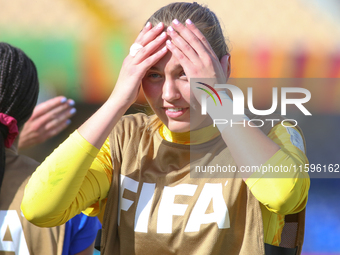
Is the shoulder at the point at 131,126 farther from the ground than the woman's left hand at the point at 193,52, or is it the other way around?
the woman's left hand at the point at 193,52

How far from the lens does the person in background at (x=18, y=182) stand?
1215 mm

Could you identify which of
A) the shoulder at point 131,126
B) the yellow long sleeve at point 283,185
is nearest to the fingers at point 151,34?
the shoulder at point 131,126

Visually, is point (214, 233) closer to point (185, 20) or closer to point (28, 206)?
point (28, 206)

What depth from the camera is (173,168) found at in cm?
109

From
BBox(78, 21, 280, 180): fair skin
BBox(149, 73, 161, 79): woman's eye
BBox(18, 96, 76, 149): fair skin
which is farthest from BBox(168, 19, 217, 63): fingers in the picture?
BBox(18, 96, 76, 149): fair skin

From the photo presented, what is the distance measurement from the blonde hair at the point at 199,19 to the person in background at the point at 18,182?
1.60 feet

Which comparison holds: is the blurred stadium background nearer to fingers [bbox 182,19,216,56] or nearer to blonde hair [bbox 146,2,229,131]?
blonde hair [bbox 146,2,229,131]

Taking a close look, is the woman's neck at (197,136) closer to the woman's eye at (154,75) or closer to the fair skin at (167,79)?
the fair skin at (167,79)

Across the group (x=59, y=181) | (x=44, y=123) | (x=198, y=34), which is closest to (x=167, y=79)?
(x=198, y=34)

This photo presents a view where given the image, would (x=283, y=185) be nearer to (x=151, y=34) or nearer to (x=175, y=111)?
(x=175, y=111)

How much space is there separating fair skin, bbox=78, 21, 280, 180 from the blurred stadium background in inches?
45.3

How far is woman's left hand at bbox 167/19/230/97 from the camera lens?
3.29 feet

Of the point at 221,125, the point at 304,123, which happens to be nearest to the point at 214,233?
the point at 221,125

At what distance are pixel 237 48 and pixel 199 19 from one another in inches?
44.1
